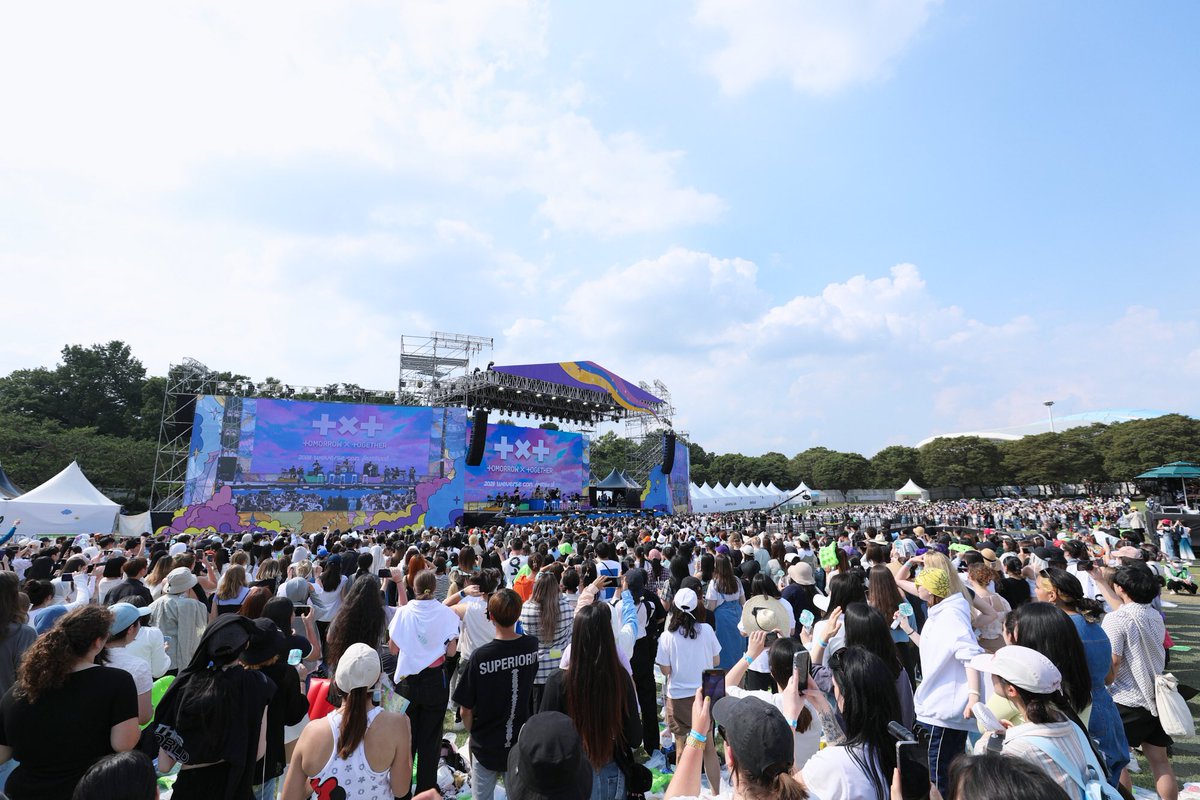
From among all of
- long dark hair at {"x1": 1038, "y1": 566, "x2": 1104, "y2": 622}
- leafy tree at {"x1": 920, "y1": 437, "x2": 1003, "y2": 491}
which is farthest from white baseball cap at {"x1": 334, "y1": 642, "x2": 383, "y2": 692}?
leafy tree at {"x1": 920, "y1": 437, "x2": 1003, "y2": 491}

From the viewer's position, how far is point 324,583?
497cm

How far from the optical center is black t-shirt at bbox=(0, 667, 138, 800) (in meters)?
1.96

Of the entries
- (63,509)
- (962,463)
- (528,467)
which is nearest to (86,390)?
(63,509)

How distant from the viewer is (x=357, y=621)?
2.99 m

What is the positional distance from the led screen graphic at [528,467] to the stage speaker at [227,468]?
864 cm

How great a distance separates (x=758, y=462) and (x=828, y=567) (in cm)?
6834

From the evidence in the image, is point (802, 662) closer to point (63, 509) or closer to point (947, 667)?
point (947, 667)

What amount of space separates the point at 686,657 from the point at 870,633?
3.74 ft

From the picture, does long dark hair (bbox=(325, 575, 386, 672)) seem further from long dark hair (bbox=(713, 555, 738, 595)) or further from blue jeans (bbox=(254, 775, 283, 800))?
long dark hair (bbox=(713, 555, 738, 595))

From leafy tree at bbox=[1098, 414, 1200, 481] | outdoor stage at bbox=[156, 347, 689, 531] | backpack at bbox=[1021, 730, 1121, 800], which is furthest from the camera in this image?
leafy tree at bbox=[1098, 414, 1200, 481]

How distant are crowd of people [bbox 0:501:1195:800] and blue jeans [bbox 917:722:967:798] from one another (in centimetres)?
1

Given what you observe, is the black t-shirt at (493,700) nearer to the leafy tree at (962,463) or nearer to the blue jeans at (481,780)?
the blue jeans at (481,780)

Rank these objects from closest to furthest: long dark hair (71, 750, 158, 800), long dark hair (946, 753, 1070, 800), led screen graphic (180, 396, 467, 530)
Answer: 1. long dark hair (946, 753, 1070, 800)
2. long dark hair (71, 750, 158, 800)
3. led screen graphic (180, 396, 467, 530)

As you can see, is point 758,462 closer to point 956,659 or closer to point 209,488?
point 209,488
